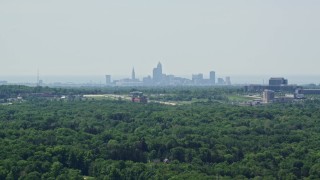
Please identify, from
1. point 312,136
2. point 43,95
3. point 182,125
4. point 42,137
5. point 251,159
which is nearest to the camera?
point 251,159

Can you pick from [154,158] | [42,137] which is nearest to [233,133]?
[154,158]

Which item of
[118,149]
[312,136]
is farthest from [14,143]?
[312,136]

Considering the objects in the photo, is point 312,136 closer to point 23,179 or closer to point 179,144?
point 179,144

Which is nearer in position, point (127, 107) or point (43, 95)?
point (127, 107)

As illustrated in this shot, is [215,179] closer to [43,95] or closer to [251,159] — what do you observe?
[251,159]

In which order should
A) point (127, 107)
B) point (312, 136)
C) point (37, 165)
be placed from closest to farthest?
point (37, 165), point (312, 136), point (127, 107)

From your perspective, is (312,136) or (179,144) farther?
(312,136)
